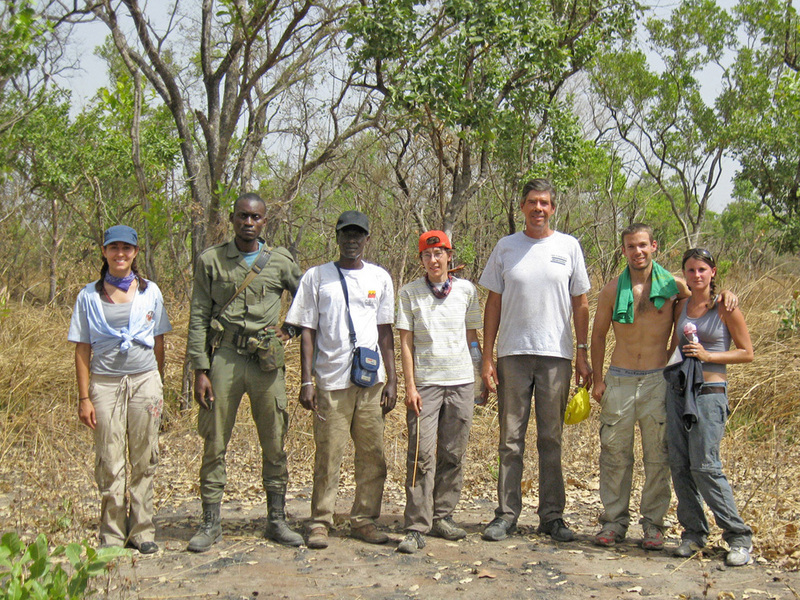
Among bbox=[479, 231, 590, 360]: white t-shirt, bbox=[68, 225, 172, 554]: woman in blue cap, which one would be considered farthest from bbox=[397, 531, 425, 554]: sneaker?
bbox=[68, 225, 172, 554]: woman in blue cap

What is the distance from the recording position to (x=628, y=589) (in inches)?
144

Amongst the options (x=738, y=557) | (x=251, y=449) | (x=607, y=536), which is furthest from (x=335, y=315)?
(x=251, y=449)

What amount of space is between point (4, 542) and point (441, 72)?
4.96 metres

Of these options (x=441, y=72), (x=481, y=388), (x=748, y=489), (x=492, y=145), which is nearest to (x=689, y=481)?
(x=481, y=388)

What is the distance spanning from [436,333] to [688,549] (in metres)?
1.76

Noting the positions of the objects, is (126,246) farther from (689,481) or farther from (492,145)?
(492,145)

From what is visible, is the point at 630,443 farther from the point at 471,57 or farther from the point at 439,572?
the point at 471,57

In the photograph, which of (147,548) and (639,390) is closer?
(147,548)

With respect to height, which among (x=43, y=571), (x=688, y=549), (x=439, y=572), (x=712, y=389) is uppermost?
(x=712, y=389)

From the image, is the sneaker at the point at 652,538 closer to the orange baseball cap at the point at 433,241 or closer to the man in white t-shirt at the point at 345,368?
the man in white t-shirt at the point at 345,368

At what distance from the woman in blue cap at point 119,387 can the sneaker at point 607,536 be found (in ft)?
8.01

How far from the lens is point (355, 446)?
4.28 metres

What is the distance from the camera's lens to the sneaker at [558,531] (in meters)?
4.38

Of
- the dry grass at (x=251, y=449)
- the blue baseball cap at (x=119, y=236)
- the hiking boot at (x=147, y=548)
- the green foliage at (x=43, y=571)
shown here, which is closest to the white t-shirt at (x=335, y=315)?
the blue baseball cap at (x=119, y=236)
